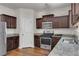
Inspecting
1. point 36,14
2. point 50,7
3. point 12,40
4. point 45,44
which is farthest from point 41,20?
point 12,40

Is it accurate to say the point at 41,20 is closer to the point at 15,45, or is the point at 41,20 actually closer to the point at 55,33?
the point at 55,33

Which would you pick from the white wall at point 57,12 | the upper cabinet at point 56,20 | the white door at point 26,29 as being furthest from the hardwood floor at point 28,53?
the white wall at point 57,12

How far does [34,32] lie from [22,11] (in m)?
0.75

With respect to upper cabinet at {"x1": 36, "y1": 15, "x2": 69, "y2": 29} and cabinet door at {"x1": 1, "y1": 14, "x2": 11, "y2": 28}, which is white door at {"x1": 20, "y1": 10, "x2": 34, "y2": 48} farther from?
cabinet door at {"x1": 1, "y1": 14, "x2": 11, "y2": 28}

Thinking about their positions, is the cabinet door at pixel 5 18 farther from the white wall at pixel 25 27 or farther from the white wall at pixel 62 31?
the white wall at pixel 62 31

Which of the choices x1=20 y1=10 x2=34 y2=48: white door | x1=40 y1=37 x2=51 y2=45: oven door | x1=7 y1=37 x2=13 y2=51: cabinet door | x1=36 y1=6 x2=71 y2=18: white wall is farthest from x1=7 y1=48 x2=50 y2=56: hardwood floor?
x1=36 y1=6 x2=71 y2=18: white wall

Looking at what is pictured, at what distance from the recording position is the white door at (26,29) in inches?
→ 133

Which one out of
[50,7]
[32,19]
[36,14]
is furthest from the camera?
[32,19]

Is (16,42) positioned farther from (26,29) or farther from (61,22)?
(61,22)

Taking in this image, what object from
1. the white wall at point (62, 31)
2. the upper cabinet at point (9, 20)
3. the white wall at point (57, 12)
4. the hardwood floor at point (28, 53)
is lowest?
the hardwood floor at point (28, 53)

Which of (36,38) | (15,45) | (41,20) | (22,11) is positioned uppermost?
(22,11)

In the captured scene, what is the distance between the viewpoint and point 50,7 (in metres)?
2.91

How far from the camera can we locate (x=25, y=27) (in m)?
3.56

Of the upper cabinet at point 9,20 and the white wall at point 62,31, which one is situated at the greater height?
the upper cabinet at point 9,20
